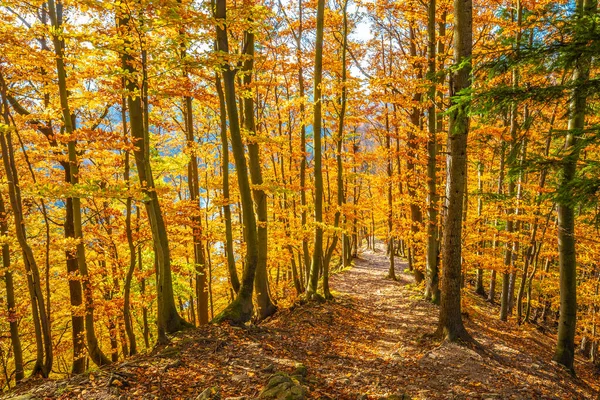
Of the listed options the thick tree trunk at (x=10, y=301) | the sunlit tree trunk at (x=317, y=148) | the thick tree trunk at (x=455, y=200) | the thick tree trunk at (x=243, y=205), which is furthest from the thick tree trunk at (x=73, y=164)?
the thick tree trunk at (x=455, y=200)

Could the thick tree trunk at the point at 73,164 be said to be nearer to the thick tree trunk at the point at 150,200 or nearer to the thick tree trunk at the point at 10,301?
the thick tree trunk at the point at 150,200

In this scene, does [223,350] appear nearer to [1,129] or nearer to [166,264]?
[166,264]

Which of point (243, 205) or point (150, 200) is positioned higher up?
point (150, 200)

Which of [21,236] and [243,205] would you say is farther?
[243,205]

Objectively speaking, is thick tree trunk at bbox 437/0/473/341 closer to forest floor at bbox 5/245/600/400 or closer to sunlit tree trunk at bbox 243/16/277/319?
forest floor at bbox 5/245/600/400

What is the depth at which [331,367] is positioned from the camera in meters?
6.98

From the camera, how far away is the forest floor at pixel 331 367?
5.20 m

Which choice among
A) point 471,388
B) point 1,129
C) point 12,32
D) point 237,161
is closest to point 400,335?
point 471,388

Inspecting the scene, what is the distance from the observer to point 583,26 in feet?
13.3

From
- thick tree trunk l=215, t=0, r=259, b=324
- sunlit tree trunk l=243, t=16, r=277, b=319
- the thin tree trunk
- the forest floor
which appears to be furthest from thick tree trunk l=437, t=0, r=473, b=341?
the thin tree trunk

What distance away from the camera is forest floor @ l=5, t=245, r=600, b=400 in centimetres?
520

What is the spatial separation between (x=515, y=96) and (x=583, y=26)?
0.99 meters

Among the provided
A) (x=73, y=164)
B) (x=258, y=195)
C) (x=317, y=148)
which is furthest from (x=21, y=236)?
(x=317, y=148)

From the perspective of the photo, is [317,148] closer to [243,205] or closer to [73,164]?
[243,205]
